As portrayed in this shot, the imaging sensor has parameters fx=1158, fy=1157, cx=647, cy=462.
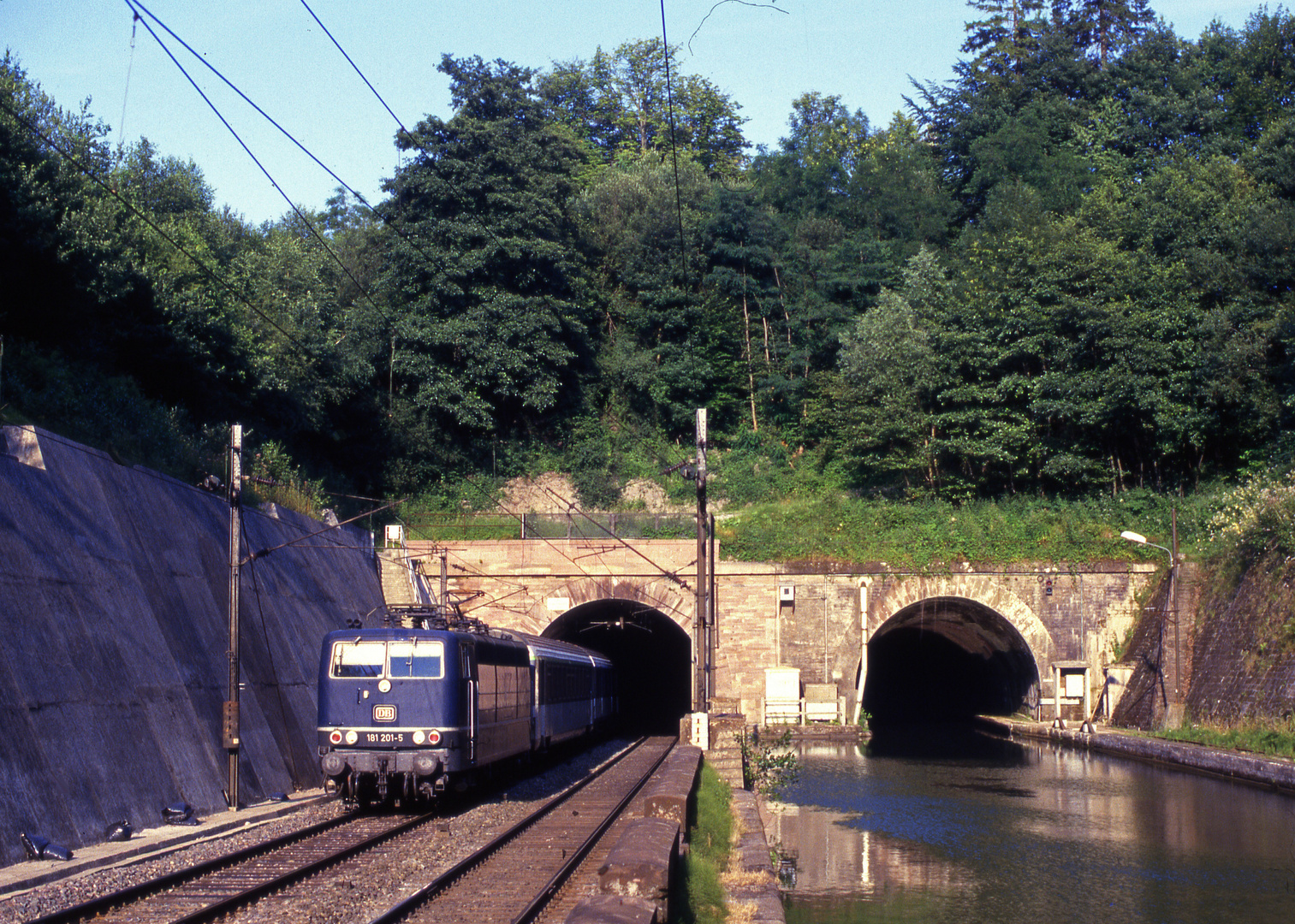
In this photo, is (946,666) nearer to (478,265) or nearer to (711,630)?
(711,630)

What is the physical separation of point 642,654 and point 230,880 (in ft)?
119

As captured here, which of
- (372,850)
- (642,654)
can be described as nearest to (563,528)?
(642,654)

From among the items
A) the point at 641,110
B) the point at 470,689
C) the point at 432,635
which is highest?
the point at 641,110

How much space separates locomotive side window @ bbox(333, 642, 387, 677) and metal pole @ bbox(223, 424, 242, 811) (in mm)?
1405

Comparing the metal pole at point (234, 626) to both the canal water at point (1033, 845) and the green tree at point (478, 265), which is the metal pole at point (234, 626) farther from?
the green tree at point (478, 265)

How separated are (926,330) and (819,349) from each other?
6.61m

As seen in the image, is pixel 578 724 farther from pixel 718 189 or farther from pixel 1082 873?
pixel 718 189

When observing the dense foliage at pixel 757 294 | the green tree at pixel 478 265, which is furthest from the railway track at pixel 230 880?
the green tree at pixel 478 265

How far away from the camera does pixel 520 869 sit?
10.9 m

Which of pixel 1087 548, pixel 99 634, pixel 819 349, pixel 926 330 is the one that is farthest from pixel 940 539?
pixel 99 634

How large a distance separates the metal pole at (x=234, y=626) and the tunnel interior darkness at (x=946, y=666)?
18.9 meters

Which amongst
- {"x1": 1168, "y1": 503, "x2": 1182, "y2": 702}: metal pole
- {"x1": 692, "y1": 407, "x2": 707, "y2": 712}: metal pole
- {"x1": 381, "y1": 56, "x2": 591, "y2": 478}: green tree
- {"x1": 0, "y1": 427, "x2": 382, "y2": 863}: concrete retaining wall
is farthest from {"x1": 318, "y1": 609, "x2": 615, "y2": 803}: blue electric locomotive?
{"x1": 381, "y1": 56, "x2": 591, "y2": 478}: green tree

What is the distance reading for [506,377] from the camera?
40375 millimetres

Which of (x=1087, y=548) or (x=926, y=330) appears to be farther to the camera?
(x=926, y=330)
